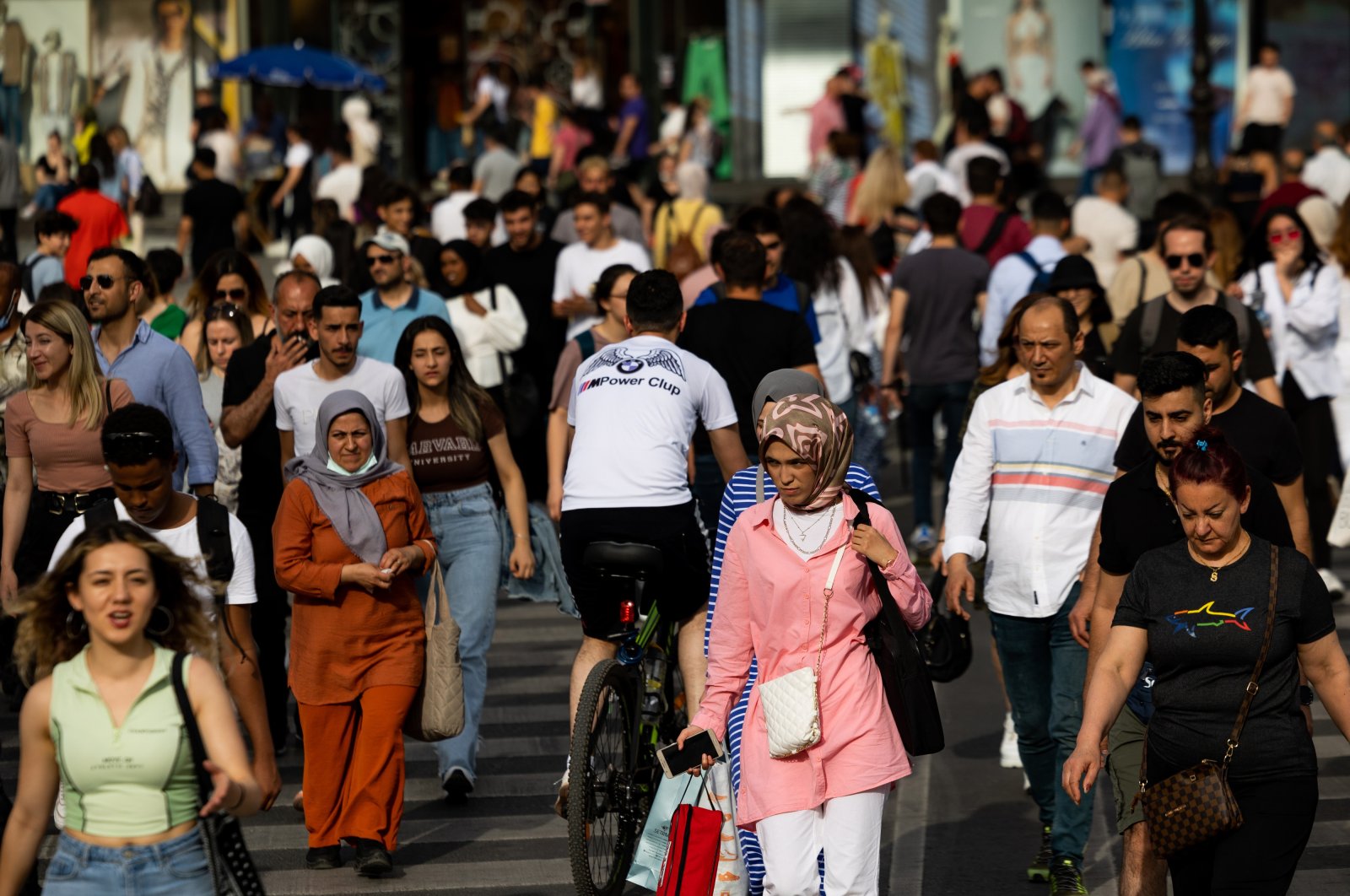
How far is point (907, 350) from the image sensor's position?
13047 mm

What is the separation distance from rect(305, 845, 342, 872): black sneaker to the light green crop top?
111 inches

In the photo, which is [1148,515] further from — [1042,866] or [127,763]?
[127,763]

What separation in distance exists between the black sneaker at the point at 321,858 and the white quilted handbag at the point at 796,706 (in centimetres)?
234

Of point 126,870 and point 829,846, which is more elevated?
point 126,870

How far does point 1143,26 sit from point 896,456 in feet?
51.1

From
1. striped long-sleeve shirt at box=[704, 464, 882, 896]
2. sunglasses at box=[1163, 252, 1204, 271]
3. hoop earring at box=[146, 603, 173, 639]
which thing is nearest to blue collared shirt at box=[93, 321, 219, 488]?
striped long-sleeve shirt at box=[704, 464, 882, 896]

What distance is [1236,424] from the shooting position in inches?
264

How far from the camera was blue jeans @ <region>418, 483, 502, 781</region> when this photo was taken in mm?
8648

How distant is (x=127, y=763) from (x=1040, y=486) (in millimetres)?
3518

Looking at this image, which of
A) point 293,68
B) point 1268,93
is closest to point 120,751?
point 1268,93

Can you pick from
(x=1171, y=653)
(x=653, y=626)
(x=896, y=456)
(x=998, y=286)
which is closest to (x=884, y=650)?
(x=1171, y=653)

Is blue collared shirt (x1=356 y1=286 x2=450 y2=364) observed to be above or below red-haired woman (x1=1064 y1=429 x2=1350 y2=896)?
above

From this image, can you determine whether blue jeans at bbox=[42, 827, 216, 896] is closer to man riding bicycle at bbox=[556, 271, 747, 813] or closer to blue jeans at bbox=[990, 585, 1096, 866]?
man riding bicycle at bbox=[556, 271, 747, 813]

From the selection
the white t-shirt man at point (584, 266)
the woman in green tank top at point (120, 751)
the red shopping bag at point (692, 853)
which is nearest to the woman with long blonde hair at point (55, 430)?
the red shopping bag at point (692, 853)
